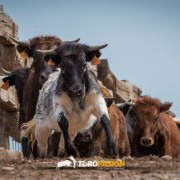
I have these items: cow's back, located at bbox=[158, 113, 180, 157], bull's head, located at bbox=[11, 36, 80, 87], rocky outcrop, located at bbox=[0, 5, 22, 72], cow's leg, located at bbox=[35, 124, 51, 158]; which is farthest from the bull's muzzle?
rocky outcrop, located at bbox=[0, 5, 22, 72]

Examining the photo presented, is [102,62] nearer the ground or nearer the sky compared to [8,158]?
nearer the ground

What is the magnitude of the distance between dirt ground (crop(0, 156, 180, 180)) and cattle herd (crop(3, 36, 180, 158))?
1770 mm

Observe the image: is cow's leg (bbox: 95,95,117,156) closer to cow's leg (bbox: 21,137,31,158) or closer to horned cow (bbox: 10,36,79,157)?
horned cow (bbox: 10,36,79,157)

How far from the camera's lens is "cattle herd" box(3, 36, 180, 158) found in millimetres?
10726

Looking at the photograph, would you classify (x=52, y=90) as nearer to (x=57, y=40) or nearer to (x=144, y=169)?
(x=57, y=40)

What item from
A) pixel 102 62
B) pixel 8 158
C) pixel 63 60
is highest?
pixel 63 60

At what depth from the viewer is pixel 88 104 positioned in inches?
425

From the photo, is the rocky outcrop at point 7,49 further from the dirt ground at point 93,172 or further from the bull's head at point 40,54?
the dirt ground at point 93,172

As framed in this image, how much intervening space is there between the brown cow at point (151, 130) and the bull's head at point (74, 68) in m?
4.15

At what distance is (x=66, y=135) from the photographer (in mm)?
10047

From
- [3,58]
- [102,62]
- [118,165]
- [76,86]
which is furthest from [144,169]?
[102,62]

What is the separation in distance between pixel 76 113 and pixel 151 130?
4516mm

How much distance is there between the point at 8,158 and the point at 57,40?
5.02 metres

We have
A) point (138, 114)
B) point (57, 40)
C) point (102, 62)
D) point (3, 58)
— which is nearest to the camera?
point (57, 40)
